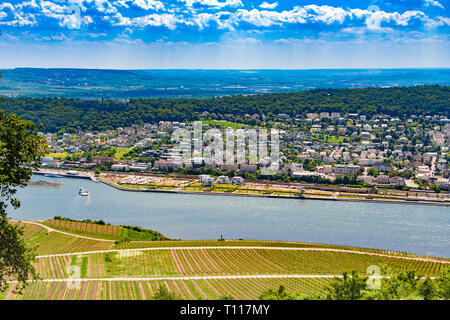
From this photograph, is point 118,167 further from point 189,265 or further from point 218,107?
point 189,265

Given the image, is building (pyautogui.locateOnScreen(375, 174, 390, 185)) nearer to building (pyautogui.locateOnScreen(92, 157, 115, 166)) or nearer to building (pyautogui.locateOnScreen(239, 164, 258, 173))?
building (pyautogui.locateOnScreen(239, 164, 258, 173))

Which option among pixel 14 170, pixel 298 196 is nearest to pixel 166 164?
pixel 298 196

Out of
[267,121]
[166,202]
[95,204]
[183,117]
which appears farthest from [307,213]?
[183,117]

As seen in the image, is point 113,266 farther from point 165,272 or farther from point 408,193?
point 408,193
